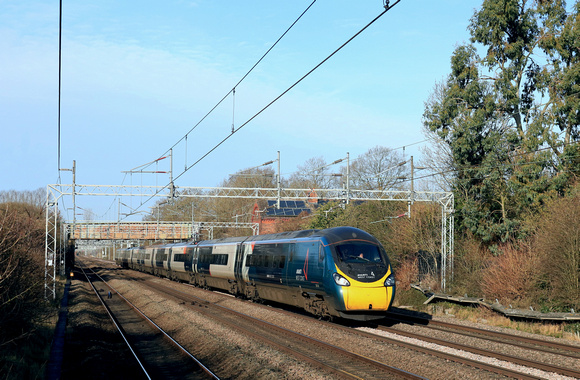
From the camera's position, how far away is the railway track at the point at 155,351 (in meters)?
12.4

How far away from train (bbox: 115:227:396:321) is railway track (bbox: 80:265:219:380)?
481 centimetres

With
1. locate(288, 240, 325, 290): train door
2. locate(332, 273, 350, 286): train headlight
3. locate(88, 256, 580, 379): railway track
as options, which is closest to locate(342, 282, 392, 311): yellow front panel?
locate(332, 273, 350, 286): train headlight

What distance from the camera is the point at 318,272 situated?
58.4ft

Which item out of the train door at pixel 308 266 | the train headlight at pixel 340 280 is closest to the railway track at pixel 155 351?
the train door at pixel 308 266

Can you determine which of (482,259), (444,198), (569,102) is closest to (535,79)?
(569,102)

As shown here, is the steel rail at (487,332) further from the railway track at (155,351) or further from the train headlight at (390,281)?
the railway track at (155,351)

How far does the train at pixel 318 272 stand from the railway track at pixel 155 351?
481 cm

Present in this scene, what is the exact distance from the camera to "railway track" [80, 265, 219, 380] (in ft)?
40.7

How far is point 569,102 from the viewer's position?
2719 centimetres

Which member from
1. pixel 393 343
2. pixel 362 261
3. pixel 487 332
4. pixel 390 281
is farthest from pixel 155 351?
pixel 487 332

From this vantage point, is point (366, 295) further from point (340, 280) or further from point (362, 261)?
point (362, 261)

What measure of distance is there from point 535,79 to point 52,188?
26.8 m

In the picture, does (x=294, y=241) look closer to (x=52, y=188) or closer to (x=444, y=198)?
(x=444, y=198)

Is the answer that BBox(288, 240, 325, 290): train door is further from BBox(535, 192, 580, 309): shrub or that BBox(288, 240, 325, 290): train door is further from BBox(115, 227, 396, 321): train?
BBox(535, 192, 580, 309): shrub
